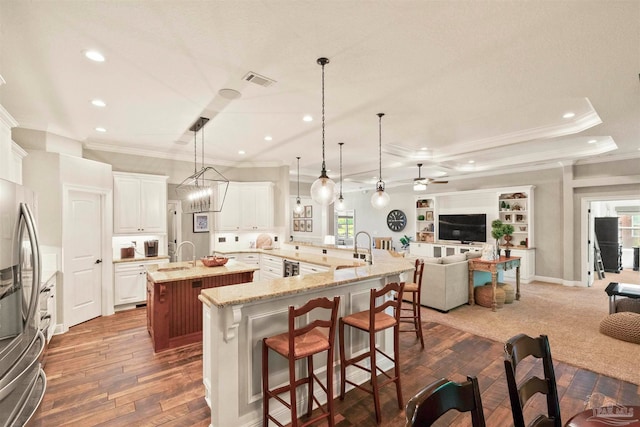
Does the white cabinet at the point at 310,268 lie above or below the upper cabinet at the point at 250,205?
below

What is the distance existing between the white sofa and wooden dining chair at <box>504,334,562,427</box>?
343cm

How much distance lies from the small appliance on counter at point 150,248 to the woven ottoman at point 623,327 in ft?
23.0

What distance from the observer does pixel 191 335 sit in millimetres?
3686

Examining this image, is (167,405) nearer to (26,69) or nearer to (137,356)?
(137,356)

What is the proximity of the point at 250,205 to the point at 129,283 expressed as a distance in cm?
272

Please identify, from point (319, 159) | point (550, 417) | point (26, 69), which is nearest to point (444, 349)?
point (550, 417)

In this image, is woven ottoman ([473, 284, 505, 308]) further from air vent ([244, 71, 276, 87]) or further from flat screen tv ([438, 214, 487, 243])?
air vent ([244, 71, 276, 87])

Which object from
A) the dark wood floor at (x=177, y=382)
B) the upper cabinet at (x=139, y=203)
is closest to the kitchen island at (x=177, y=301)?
the dark wood floor at (x=177, y=382)

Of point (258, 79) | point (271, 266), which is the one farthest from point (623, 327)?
point (271, 266)

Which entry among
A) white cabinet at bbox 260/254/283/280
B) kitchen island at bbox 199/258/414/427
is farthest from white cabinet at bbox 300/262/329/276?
kitchen island at bbox 199/258/414/427

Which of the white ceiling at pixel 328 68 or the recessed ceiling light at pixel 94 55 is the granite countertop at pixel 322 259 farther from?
the recessed ceiling light at pixel 94 55

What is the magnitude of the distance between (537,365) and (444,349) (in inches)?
36.4

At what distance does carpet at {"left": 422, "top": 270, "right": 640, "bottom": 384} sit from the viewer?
3248mm

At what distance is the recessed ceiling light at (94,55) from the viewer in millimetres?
2324
